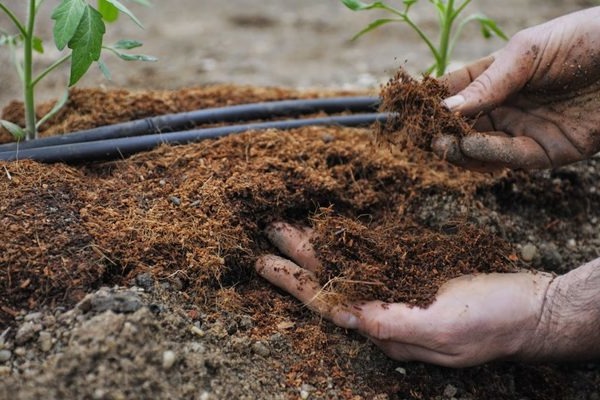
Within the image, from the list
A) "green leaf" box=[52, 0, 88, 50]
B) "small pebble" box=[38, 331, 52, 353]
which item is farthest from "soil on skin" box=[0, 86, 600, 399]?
"green leaf" box=[52, 0, 88, 50]

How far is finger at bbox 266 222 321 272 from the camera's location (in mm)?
1573

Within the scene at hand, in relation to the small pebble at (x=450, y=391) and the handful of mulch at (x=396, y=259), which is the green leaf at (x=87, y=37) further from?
the small pebble at (x=450, y=391)

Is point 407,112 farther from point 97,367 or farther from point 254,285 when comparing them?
point 97,367

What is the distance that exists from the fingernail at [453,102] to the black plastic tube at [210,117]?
20.7 inches

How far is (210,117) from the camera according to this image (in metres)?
2.00

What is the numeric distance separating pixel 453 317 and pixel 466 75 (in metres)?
0.69

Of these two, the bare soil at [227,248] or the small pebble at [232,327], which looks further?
the small pebble at [232,327]

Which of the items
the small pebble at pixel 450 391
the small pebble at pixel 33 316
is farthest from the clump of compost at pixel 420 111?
the small pebble at pixel 33 316

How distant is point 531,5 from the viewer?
4203 mm

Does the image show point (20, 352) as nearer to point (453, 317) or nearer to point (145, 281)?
point (145, 281)

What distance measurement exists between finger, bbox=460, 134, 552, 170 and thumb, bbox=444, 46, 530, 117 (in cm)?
8

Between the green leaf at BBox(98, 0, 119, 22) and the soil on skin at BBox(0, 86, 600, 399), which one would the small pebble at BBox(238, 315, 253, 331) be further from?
the green leaf at BBox(98, 0, 119, 22)

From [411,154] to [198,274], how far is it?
2.57 ft

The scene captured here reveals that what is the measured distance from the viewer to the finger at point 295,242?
1573mm
